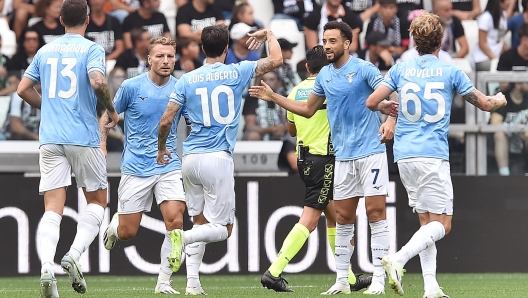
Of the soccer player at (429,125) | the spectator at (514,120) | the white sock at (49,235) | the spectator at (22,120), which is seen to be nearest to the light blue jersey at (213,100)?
the white sock at (49,235)

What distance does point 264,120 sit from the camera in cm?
1220

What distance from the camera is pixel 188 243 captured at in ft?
28.3

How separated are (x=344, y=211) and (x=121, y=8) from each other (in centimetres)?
691

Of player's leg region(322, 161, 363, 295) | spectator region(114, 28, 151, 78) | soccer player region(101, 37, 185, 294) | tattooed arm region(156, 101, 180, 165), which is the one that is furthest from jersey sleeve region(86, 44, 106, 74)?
spectator region(114, 28, 151, 78)

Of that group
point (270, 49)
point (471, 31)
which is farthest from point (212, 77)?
point (471, 31)

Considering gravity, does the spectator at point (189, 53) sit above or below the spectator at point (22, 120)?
above

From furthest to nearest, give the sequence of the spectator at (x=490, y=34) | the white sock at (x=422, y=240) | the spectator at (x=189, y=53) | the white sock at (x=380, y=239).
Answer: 1. the spectator at (x=490, y=34)
2. the spectator at (x=189, y=53)
3. the white sock at (x=380, y=239)
4. the white sock at (x=422, y=240)

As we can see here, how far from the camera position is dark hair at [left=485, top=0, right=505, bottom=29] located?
1508cm

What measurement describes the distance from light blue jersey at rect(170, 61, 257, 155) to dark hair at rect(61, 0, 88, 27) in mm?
1051

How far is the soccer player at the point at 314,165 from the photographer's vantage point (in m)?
9.73

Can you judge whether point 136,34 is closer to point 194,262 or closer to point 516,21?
point 194,262

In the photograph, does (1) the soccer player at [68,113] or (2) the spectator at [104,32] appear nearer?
(1) the soccer player at [68,113]

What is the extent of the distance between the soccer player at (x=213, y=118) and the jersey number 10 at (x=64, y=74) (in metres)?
0.90

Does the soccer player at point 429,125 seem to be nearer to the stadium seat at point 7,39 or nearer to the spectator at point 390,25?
the spectator at point 390,25
